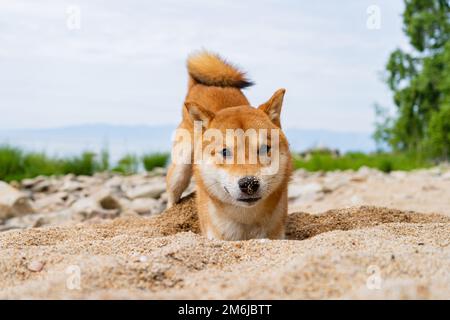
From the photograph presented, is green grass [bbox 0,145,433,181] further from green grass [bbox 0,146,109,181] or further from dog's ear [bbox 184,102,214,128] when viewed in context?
dog's ear [bbox 184,102,214,128]

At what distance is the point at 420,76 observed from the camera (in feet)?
73.5

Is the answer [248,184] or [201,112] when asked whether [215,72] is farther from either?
[248,184]

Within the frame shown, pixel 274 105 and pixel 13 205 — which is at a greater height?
pixel 274 105

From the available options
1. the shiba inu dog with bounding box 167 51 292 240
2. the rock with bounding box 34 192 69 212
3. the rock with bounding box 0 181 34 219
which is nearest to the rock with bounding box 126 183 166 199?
the rock with bounding box 34 192 69 212

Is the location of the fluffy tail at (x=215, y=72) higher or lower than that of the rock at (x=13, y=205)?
higher

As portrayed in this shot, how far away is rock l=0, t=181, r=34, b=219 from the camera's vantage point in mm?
9258

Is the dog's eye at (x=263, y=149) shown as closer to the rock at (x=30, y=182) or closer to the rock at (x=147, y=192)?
the rock at (x=147, y=192)

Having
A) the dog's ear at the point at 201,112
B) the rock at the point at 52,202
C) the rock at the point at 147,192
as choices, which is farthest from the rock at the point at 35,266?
the rock at the point at 147,192

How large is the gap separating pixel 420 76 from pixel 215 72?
17.6 meters

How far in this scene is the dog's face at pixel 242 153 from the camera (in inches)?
175

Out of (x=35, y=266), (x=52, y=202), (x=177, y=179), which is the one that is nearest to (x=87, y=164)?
(x=52, y=202)

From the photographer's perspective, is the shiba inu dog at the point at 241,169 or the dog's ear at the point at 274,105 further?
the dog's ear at the point at 274,105
